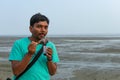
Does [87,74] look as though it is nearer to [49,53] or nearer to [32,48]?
[49,53]

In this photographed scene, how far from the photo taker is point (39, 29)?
3646mm

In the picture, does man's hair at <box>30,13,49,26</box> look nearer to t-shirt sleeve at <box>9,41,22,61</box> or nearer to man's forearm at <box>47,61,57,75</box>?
t-shirt sleeve at <box>9,41,22,61</box>

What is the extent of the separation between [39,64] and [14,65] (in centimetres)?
26

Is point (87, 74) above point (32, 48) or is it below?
below

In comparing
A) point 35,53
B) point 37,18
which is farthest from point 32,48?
point 37,18

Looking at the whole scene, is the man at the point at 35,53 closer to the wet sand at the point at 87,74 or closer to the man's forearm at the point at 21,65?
the man's forearm at the point at 21,65

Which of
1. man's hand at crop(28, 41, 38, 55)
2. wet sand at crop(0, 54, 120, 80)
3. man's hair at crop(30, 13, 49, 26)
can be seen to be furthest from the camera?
wet sand at crop(0, 54, 120, 80)

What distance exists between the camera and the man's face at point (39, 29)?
3.63m

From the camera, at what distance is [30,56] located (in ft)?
11.4

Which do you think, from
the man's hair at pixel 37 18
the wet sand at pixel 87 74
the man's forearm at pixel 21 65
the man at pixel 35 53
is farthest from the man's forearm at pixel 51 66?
the wet sand at pixel 87 74

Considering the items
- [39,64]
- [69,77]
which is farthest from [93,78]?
[39,64]

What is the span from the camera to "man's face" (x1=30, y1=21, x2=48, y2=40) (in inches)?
143

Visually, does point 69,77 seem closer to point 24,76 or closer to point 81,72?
point 81,72

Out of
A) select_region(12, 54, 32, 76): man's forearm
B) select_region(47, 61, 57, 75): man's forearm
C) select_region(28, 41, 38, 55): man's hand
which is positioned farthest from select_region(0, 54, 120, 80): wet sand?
select_region(28, 41, 38, 55): man's hand
